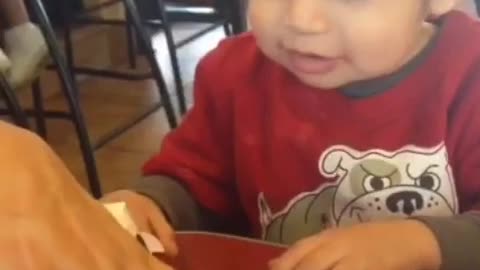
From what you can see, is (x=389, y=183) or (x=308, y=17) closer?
(x=308, y=17)

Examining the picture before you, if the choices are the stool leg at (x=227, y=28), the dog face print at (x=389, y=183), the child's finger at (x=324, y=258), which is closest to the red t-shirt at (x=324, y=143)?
the dog face print at (x=389, y=183)

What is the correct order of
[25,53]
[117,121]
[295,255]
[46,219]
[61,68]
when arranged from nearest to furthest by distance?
[46,219], [295,255], [61,68], [25,53], [117,121]

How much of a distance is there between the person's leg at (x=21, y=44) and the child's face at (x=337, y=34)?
1114 mm

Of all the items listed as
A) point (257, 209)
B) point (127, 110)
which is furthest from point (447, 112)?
point (127, 110)

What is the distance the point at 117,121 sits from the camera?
2479 mm

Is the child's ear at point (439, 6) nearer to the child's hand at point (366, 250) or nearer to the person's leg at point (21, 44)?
the child's hand at point (366, 250)

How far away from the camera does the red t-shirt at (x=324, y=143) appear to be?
74 cm

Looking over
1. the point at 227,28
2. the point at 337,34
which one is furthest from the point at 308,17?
the point at 227,28

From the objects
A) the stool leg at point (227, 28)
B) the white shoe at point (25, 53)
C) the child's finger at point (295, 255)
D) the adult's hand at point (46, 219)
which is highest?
the adult's hand at point (46, 219)

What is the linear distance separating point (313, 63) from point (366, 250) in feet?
0.45

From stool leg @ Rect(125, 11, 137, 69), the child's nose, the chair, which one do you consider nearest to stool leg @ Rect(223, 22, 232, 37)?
→ the chair

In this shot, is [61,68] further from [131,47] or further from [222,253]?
[131,47]

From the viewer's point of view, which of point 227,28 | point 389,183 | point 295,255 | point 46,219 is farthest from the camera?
point 227,28

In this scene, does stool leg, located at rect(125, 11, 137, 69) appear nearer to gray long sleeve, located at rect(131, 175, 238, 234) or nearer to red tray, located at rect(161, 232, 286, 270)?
gray long sleeve, located at rect(131, 175, 238, 234)
